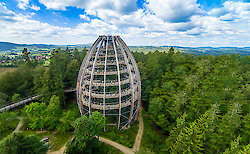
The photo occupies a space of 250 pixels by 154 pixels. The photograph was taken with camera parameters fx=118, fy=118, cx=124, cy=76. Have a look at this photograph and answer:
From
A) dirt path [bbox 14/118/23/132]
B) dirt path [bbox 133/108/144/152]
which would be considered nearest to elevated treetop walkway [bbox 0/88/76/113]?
dirt path [bbox 14/118/23/132]

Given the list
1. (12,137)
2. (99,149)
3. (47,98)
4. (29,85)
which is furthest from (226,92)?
(29,85)

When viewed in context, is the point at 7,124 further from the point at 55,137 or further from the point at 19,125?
the point at 55,137

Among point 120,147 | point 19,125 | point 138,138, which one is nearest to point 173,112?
point 138,138

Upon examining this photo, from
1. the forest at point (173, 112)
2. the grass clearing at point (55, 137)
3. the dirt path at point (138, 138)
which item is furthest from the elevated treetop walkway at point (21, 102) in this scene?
the dirt path at point (138, 138)

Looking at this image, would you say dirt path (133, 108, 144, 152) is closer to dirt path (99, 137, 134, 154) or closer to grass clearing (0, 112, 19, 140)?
dirt path (99, 137, 134, 154)

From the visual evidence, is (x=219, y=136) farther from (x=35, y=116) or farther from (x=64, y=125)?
(x=35, y=116)

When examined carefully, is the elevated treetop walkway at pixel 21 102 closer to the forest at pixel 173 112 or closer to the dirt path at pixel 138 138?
the forest at pixel 173 112

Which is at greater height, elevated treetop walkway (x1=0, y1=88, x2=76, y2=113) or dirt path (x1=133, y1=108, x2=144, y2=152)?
elevated treetop walkway (x1=0, y1=88, x2=76, y2=113)

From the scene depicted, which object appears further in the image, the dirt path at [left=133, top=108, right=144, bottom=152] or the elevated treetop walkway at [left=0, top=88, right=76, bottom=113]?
the elevated treetop walkway at [left=0, top=88, right=76, bottom=113]
